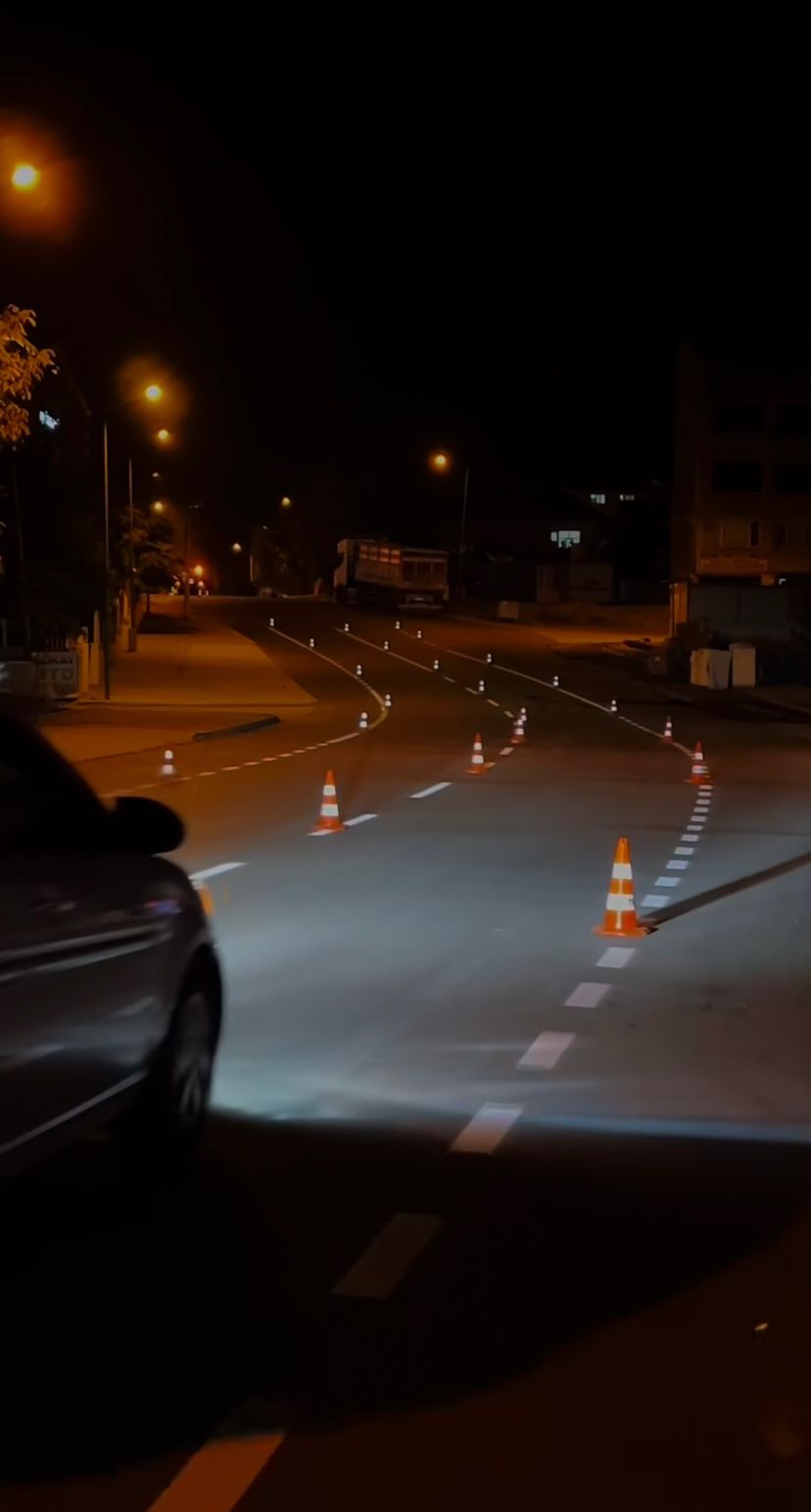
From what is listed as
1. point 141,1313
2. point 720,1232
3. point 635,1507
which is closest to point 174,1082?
point 141,1313

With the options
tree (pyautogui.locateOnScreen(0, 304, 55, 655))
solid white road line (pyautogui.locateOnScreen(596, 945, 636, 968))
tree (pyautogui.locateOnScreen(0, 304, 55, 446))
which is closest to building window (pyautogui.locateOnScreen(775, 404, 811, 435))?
tree (pyautogui.locateOnScreen(0, 304, 55, 655))

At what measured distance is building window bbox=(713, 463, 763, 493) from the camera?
265 feet

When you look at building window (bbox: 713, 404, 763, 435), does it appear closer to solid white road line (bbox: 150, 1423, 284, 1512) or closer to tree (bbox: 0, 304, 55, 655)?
tree (bbox: 0, 304, 55, 655)

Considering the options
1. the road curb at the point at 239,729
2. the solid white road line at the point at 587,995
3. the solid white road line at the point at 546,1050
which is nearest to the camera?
the solid white road line at the point at 546,1050

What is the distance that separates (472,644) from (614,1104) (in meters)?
65.2

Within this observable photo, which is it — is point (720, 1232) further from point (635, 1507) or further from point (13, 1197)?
point (13, 1197)

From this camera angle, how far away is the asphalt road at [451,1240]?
4207 millimetres

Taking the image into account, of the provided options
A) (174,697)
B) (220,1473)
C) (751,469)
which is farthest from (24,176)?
(751,469)

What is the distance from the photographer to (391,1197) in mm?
6238

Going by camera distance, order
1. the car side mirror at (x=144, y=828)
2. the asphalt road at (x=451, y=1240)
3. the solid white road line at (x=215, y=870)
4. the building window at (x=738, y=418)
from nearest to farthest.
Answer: the asphalt road at (x=451, y=1240) < the car side mirror at (x=144, y=828) < the solid white road line at (x=215, y=870) < the building window at (x=738, y=418)

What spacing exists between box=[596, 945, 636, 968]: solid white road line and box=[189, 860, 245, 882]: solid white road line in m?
4.27

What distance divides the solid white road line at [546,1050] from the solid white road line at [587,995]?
79cm

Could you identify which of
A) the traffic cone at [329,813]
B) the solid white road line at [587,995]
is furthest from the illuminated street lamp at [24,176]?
the solid white road line at [587,995]

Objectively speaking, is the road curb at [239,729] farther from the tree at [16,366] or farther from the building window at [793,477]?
the building window at [793,477]
